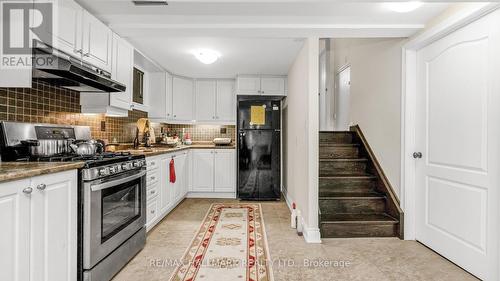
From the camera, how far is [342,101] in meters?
5.22

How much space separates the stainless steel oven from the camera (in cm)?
182

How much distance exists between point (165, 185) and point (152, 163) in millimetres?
588

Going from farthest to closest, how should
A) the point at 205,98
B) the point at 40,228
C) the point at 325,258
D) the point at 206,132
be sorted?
the point at 206,132 → the point at 205,98 → the point at 325,258 → the point at 40,228

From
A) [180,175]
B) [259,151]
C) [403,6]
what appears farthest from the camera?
[259,151]

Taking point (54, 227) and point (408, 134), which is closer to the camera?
point (54, 227)

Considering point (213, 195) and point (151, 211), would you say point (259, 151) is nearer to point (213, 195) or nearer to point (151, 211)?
point (213, 195)

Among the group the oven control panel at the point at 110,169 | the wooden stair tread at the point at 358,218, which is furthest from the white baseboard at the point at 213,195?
the oven control panel at the point at 110,169

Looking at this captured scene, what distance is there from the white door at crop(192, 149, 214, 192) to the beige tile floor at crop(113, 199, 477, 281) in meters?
1.51

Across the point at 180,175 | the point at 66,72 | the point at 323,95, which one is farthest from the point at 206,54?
the point at 323,95

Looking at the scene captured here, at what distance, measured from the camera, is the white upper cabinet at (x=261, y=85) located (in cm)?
475

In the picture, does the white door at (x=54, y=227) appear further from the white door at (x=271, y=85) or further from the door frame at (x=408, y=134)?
the white door at (x=271, y=85)

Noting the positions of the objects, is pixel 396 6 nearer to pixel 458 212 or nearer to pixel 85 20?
pixel 458 212

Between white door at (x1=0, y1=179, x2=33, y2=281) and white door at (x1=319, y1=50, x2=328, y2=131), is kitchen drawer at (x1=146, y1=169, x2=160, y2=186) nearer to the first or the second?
white door at (x1=0, y1=179, x2=33, y2=281)

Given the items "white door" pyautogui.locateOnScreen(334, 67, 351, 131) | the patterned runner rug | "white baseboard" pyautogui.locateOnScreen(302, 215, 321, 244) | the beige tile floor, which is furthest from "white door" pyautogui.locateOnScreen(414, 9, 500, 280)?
"white door" pyautogui.locateOnScreen(334, 67, 351, 131)
